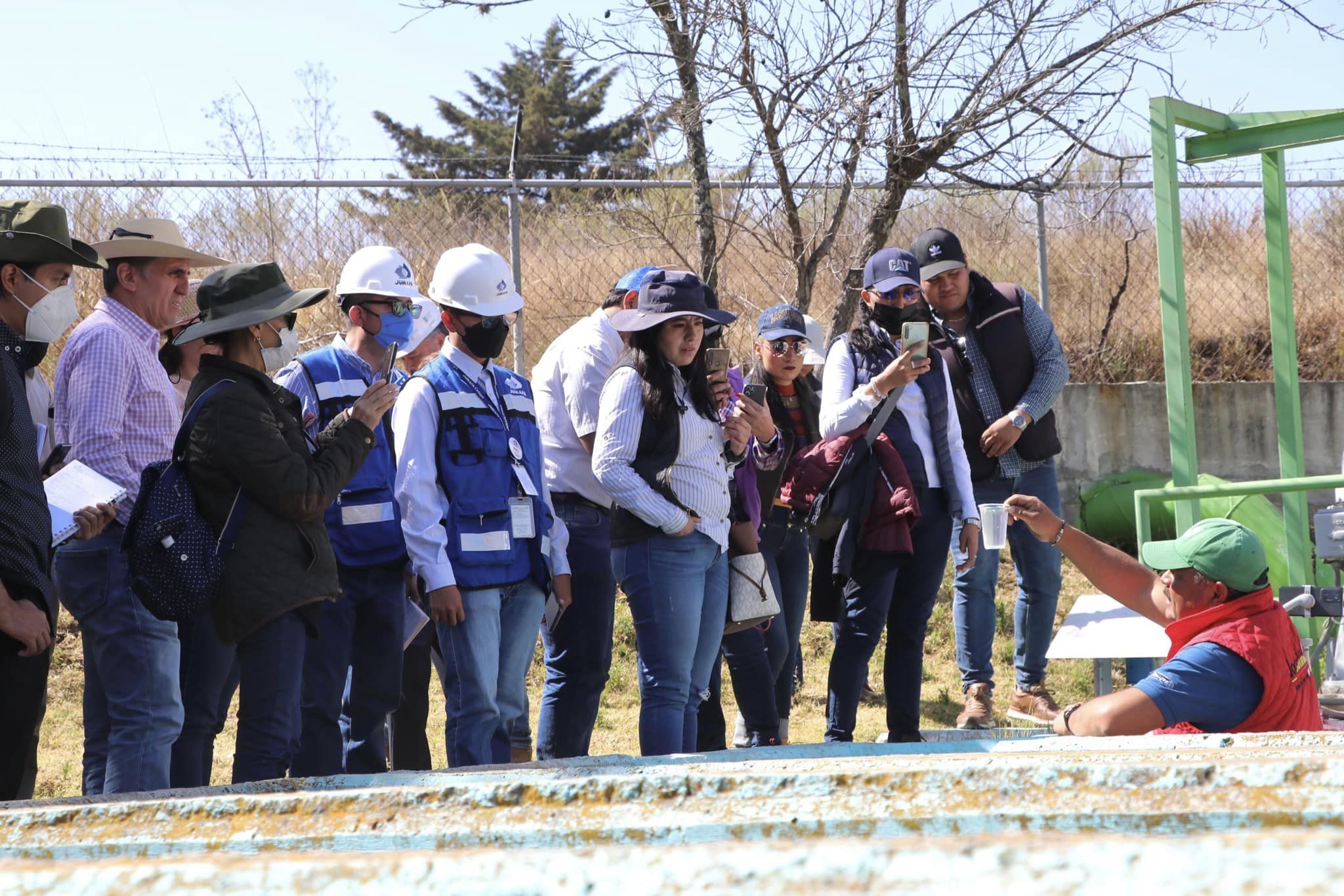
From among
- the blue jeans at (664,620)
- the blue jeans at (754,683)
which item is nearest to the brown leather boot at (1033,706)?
the blue jeans at (754,683)

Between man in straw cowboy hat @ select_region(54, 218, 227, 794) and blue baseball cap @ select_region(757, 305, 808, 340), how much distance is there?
229 centimetres

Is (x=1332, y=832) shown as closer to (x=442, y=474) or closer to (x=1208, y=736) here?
(x=1208, y=736)

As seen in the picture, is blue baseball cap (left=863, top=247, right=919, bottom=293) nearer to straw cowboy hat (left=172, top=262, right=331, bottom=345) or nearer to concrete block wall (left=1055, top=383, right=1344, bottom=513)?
straw cowboy hat (left=172, top=262, right=331, bottom=345)

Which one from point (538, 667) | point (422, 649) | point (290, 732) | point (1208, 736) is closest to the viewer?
point (1208, 736)

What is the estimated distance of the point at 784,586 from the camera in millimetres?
Answer: 5805

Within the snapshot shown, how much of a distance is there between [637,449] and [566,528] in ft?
1.30

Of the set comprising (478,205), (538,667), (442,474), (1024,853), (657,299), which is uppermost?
(478,205)

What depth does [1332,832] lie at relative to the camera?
0.94 metres

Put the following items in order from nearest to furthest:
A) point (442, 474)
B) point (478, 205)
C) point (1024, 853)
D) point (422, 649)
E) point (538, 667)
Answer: point (1024, 853), point (442, 474), point (422, 649), point (538, 667), point (478, 205)

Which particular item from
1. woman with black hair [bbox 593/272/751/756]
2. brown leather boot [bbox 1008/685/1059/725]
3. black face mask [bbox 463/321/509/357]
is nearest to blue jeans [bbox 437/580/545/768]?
woman with black hair [bbox 593/272/751/756]

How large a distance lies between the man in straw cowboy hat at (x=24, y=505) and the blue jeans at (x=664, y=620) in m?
1.59

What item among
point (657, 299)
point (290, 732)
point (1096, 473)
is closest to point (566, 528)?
point (657, 299)

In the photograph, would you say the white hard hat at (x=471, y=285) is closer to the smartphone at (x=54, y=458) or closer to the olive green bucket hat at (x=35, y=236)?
the olive green bucket hat at (x=35, y=236)

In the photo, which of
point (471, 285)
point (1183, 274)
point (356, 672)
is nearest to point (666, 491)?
point (471, 285)
